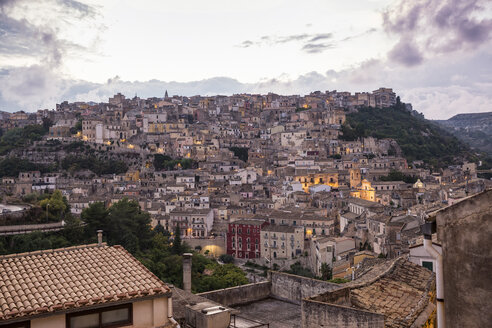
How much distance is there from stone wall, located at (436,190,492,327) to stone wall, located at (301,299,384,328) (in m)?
3.75

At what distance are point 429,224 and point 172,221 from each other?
51.0m

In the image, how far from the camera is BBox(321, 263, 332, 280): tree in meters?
34.4

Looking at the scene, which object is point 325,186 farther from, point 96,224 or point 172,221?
point 96,224

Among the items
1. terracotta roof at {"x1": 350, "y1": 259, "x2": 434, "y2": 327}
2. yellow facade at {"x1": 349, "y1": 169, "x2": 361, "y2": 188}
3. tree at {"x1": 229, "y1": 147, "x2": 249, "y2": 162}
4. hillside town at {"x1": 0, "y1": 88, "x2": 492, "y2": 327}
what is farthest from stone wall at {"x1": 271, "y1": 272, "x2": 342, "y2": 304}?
tree at {"x1": 229, "y1": 147, "x2": 249, "y2": 162}

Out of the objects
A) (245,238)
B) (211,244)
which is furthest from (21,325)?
(211,244)

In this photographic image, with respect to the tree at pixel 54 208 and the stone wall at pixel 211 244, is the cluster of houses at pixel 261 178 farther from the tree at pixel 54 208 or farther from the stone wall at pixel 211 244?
the tree at pixel 54 208

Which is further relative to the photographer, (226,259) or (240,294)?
(226,259)

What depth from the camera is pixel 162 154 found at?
8606cm

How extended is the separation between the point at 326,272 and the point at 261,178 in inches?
1502

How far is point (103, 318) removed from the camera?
6906 mm

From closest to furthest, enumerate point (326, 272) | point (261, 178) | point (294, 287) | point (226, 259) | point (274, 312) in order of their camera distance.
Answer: point (274, 312)
point (294, 287)
point (326, 272)
point (226, 259)
point (261, 178)

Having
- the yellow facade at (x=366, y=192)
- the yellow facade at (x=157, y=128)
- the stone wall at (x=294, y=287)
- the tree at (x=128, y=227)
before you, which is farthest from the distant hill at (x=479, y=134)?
the stone wall at (x=294, y=287)

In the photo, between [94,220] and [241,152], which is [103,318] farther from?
[241,152]

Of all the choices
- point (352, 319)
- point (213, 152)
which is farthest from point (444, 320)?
point (213, 152)
